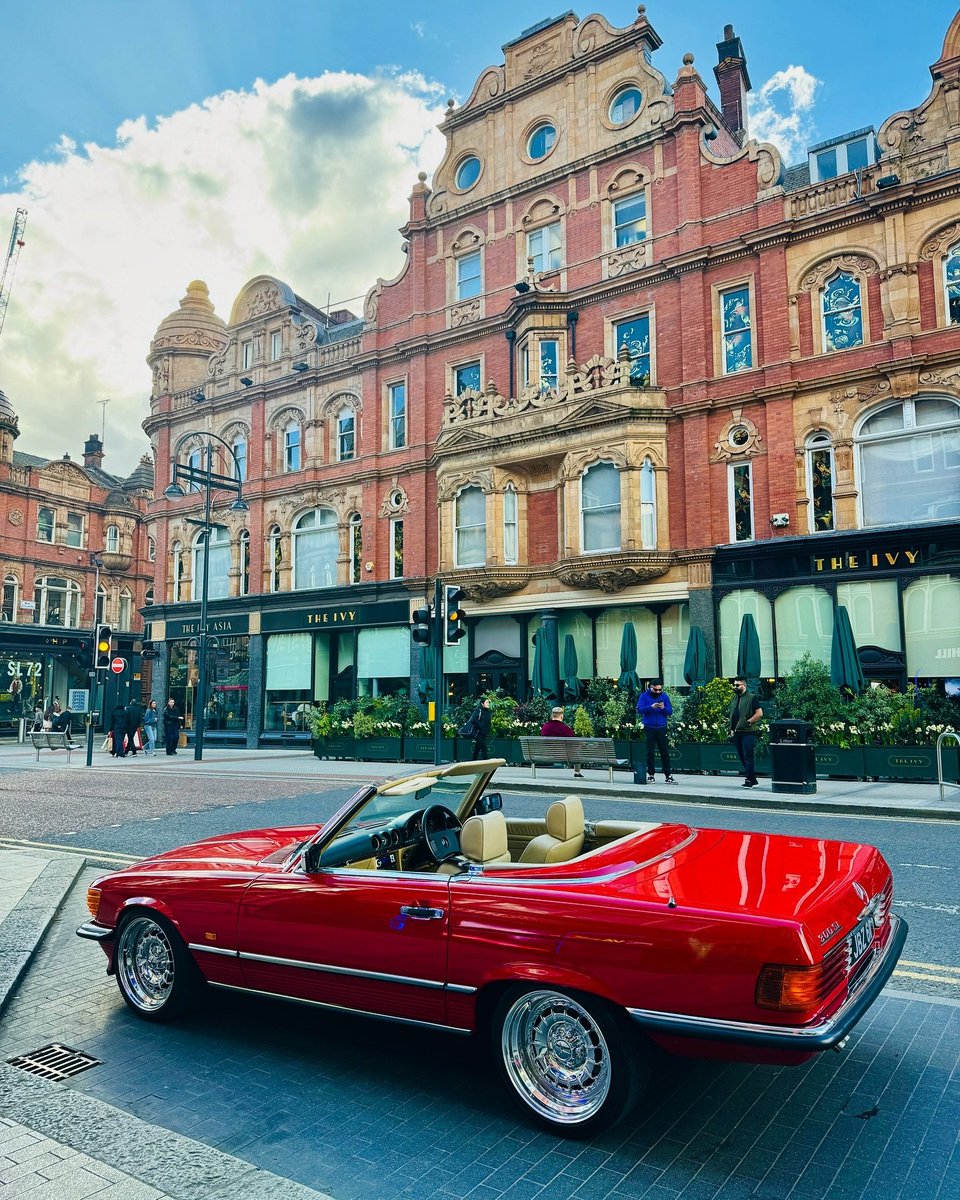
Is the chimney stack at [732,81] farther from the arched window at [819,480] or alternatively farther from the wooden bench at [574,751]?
the wooden bench at [574,751]

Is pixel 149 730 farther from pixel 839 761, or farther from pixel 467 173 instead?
pixel 467 173

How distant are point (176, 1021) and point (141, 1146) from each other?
1.25 metres

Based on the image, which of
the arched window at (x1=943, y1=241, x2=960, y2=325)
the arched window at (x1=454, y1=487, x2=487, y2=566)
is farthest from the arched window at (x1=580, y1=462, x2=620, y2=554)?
the arched window at (x1=943, y1=241, x2=960, y2=325)

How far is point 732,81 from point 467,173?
9.61m

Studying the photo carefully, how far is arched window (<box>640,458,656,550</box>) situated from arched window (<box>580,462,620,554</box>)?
0.70 m

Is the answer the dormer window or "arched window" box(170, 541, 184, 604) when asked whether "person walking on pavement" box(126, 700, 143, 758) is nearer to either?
"arched window" box(170, 541, 184, 604)

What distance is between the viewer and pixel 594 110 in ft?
83.7

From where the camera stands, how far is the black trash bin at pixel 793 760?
1349 centimetres

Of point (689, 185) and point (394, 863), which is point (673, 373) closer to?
point (689, 185)

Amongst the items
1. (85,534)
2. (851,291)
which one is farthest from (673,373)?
(85,534)

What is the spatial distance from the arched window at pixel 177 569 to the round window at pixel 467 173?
18.5 meters

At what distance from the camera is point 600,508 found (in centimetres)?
2330

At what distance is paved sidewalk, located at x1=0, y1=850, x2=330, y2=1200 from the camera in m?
2.87

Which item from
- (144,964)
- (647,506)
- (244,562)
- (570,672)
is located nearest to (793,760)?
(570,672)
